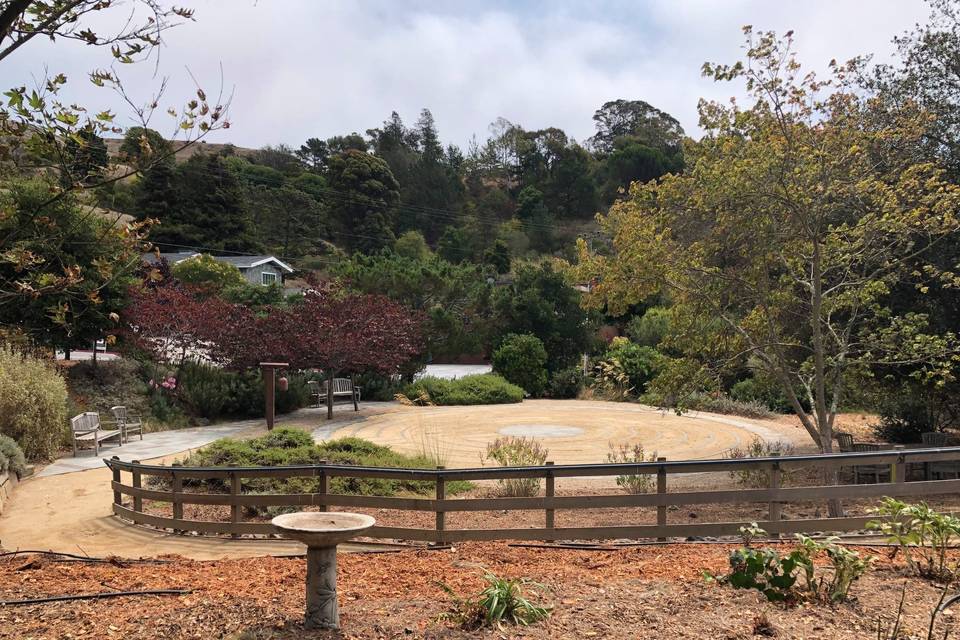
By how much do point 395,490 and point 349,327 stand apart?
8894mm

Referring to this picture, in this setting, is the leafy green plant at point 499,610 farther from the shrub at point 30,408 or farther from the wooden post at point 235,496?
the shrub at point 30,408

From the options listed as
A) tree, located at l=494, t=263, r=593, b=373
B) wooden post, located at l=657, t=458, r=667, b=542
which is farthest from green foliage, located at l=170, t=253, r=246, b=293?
wooden post, located at l=657, t=458, r=667, b=542

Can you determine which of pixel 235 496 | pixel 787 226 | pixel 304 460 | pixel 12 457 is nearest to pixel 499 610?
pixel 235 496

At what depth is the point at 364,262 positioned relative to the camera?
99.5 feet

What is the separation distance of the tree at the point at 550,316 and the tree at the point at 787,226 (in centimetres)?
1668

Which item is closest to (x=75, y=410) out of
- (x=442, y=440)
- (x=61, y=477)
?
(x=61, y=477)

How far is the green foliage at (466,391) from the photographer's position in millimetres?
21688

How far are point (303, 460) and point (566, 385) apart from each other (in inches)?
637

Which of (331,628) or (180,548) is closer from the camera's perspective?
(331,628)

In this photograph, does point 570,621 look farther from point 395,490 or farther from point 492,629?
point 395,490

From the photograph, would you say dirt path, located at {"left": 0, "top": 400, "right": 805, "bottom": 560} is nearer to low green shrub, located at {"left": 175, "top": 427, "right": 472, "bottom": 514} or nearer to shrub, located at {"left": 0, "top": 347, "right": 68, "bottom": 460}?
low green shrub, located at {"left": 175, "top": 427, "right": 472, "bottom": 514}

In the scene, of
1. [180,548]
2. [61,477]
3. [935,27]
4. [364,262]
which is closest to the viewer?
[180,548]

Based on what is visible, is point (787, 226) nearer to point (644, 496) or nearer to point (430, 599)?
point (644, 496)

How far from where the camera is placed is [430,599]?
177 inches
